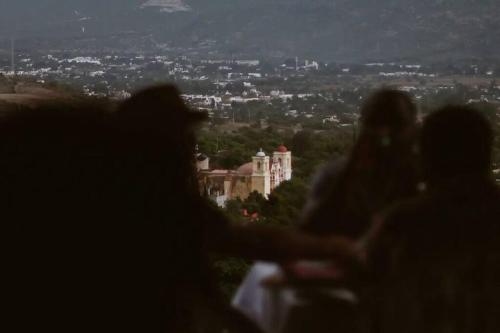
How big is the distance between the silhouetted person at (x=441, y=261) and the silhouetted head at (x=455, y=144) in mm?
Answer: 15

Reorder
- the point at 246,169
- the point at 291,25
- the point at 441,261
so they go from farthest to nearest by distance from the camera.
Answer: the point at 291,25 < the point at 246,169 < the point at 441,261

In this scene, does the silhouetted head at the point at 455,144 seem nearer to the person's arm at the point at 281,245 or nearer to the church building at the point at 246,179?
the person's arm at the point at 281,245

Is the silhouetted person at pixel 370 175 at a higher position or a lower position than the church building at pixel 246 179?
higher

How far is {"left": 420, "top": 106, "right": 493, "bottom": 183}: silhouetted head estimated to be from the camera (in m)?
1.55

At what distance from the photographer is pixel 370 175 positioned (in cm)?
154

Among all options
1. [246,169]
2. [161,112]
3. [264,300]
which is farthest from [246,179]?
[264,300]

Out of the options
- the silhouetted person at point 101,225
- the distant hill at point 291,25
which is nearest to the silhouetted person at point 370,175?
the silhouetted person at point 101,225

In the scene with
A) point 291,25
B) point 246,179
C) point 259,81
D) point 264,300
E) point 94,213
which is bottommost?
point 259,81

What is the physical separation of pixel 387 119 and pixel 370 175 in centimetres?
8

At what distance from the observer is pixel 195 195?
168 cm

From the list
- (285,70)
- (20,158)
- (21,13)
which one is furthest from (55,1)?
(20,158)

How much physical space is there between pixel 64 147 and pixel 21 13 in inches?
4460

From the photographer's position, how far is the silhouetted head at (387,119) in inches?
59.7

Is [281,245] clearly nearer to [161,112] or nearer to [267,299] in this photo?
[267,299]
